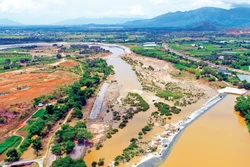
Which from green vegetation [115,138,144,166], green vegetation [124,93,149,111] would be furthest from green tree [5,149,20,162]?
green vegetation [124,93,149,111]

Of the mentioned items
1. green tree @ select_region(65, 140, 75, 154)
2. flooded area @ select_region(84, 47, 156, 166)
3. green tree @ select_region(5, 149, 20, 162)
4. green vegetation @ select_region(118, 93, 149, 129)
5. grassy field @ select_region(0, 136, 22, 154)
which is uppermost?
green tree @ select_region(65, 140, 75, 154)

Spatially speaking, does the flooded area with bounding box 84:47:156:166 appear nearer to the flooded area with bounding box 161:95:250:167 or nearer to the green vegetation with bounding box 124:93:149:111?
the green vegetation with bounding box 124:93:149:111

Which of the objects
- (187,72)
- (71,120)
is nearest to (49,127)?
(71,120)

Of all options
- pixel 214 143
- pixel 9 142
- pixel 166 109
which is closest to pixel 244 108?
pixel 214 143

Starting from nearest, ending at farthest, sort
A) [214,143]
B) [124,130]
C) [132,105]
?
[214,143], [124,130], [132,105]

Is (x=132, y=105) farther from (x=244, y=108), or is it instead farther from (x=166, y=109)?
(x=244, y=108)
